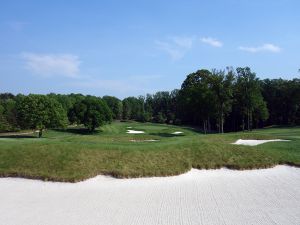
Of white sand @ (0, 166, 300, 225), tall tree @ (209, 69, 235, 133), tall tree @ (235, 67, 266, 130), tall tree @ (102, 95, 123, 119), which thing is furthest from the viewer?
tall tree @ (102, 95, 123, 119)

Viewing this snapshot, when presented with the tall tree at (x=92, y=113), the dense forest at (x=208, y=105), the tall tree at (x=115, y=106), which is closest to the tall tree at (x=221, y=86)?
the dense forest at (x=208, y=105)

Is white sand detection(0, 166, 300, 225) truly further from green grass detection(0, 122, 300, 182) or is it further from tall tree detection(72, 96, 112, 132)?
tall tree detection(72, 96, 112, 132)

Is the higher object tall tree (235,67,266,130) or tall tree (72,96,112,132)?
tall tree (235,67,266,130)

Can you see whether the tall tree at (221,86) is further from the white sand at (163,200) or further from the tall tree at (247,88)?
the white sand at (163,200)

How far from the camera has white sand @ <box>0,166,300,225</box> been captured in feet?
40.9

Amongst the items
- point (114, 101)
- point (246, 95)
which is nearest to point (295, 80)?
point (246, 95)

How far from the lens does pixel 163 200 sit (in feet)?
48.9

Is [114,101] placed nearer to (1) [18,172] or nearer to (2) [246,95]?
(2) [246,95]

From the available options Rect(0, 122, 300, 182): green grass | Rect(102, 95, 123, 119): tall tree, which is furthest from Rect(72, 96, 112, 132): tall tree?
Rect(102, 95, 123, 119): tall tree

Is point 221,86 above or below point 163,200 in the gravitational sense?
above

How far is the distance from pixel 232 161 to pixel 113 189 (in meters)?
7.97

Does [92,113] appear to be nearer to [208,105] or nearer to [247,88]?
[208,105]

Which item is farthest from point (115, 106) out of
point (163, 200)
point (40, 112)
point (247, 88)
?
point (163, 200)

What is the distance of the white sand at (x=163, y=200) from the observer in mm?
12461
